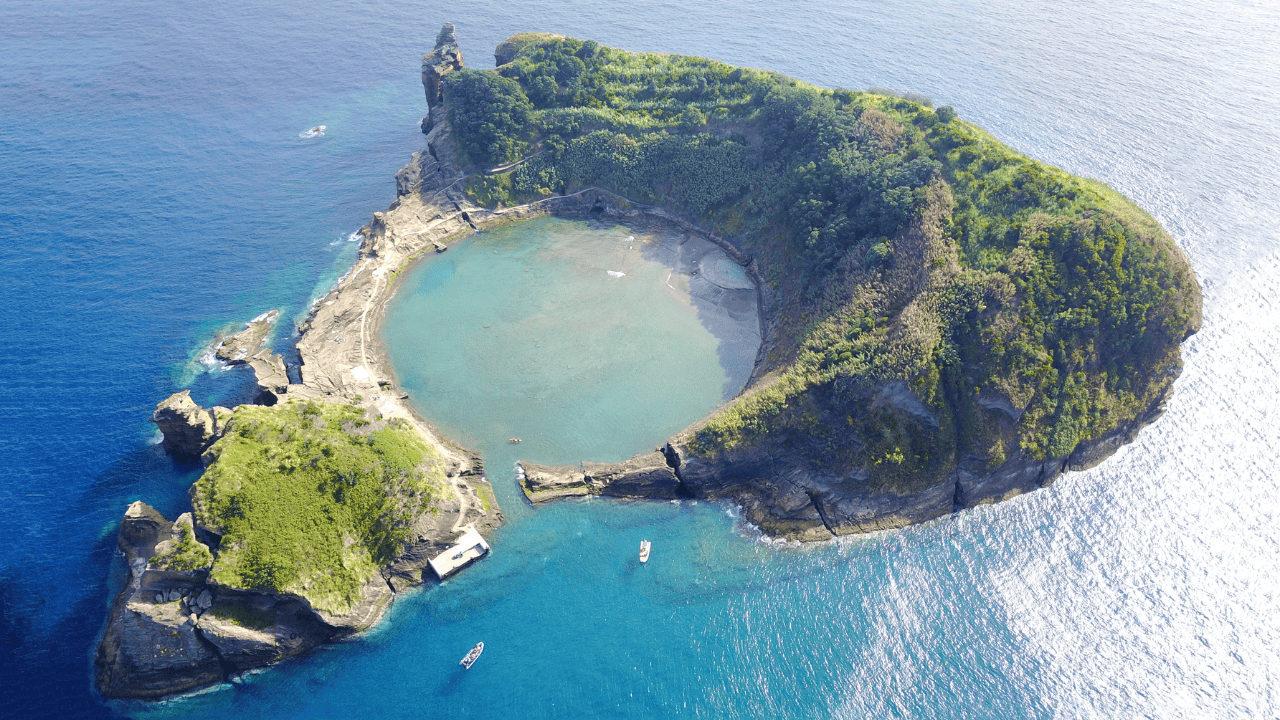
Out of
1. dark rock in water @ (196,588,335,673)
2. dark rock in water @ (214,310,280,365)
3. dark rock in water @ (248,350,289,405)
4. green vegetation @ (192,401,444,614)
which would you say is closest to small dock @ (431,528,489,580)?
green vegetation @ (192,401,444,614)

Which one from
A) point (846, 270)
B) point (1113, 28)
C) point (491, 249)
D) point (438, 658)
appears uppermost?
point (1113, 28)

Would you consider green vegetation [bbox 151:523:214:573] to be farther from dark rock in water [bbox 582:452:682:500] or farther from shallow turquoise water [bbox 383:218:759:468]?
dark rock in water [bbox 582:452:682:500]

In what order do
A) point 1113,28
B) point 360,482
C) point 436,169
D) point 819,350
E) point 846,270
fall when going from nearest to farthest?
point 360,482 → point 819,350 → point 846,270 → point 436,169 → point 1113,28

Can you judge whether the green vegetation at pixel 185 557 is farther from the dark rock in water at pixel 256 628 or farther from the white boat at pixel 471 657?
the white boat at pixel 471 657

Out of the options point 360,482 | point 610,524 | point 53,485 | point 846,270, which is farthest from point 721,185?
point 53,485

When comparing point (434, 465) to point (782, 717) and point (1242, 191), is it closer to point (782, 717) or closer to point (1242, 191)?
point (782, 717)

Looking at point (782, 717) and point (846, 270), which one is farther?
point (846, 270)

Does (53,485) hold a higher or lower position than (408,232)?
lower
